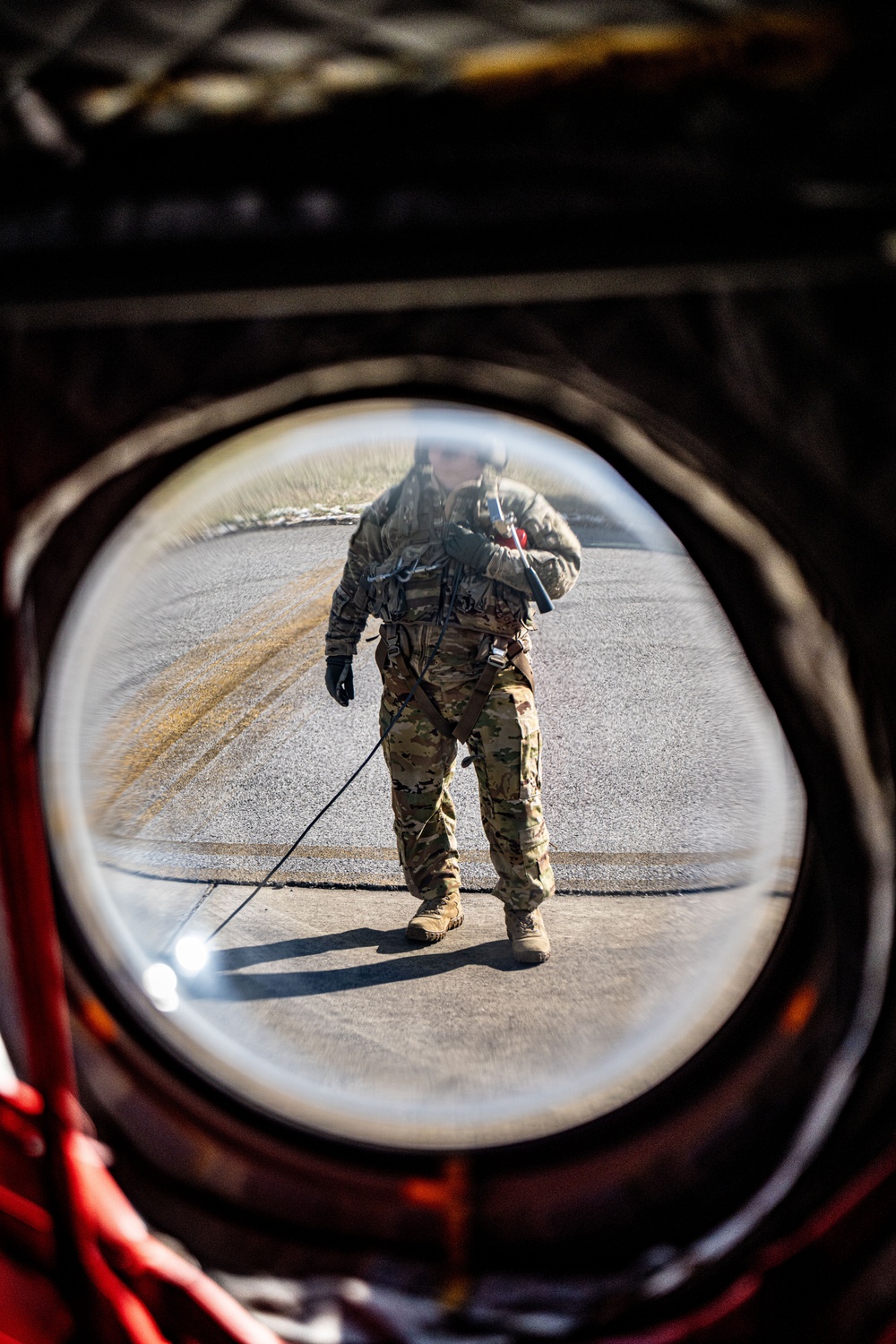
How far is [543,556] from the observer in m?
2.04

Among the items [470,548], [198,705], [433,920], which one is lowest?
[433,920]

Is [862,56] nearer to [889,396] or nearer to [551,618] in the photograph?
[889,396]

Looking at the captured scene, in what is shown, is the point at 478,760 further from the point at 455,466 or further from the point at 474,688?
the point at 455,466

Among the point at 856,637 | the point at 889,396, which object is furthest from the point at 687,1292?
the point at 889,396

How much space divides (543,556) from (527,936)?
1.05 meters

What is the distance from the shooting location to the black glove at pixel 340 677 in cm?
230

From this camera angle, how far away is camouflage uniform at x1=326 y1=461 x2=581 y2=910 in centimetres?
206

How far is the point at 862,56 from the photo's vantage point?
0.49 metres

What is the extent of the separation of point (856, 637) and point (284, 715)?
4.15 m

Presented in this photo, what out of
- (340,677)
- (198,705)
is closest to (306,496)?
(198,705)

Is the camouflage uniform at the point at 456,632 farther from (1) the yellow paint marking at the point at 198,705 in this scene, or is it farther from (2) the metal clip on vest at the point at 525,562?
(1) the yellow paint marking at the point at 198,705

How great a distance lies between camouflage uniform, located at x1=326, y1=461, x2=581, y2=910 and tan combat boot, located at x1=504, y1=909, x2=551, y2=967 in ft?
0.24

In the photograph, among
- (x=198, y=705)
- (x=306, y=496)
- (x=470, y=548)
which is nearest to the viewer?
(x=470, y=548)

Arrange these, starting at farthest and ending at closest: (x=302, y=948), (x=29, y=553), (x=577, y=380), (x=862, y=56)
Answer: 1. (x=302, y=948)
2. (x=29, y=553)
3. (x=577, y=380)
4. (x=862, y=56)
